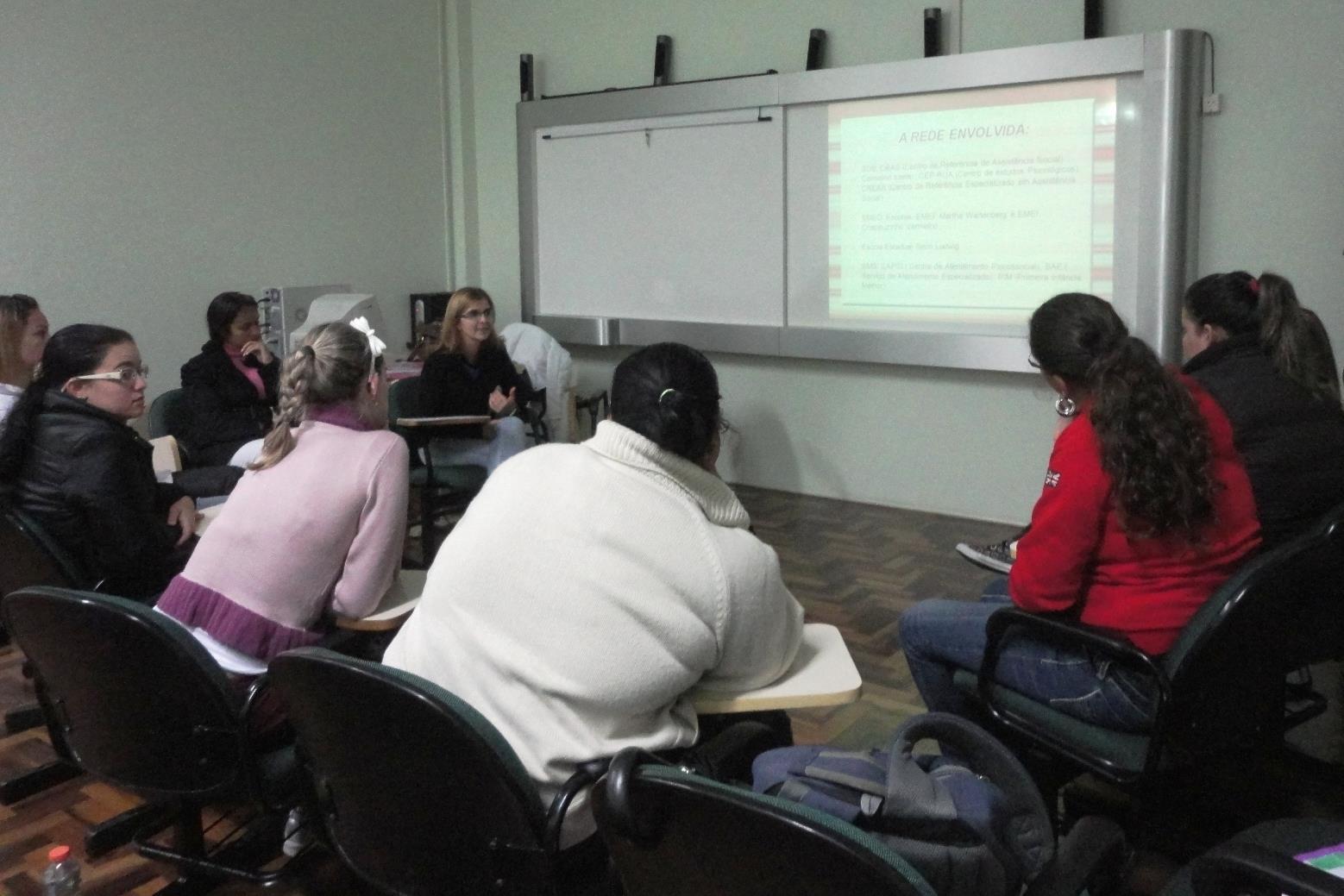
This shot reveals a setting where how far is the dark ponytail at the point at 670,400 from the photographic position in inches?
59.9

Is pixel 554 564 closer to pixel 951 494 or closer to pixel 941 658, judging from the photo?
pixel 941 658

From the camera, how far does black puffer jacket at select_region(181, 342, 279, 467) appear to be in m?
4.05

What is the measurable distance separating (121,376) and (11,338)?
124 centimetres

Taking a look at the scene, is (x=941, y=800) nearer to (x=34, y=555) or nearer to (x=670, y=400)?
(x=670, y=400)

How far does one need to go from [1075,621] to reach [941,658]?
32 cm

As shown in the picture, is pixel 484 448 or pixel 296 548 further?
pixel 484 448

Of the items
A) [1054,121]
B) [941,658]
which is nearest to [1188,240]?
[1054,121]

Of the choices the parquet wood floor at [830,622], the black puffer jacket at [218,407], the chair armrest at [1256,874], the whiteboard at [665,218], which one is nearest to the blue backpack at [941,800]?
the chair armrest at [1256,874]

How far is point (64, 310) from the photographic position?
4715mm

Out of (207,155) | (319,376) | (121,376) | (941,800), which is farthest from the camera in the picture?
(207,155)

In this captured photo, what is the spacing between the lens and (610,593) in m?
1.41

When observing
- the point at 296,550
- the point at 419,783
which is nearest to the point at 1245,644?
the point at 419,783

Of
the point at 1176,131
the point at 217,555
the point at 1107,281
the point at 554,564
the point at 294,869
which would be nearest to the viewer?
the point at 554,564

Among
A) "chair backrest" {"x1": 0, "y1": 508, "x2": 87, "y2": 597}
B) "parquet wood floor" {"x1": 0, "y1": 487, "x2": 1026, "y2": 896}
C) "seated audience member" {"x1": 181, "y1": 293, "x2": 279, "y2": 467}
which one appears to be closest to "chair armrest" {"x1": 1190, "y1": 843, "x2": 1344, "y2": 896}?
"parquet wood floor" {"x1": 0, "y1": 487, "x2": 1026, "y2": 896}
